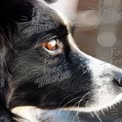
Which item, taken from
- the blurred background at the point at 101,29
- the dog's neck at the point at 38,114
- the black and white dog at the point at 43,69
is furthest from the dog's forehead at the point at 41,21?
the dog's neck at the point at 38,114

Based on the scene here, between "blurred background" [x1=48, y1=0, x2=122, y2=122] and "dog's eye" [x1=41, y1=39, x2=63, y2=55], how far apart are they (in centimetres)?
14

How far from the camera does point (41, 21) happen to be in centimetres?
133

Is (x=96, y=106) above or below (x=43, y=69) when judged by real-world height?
below

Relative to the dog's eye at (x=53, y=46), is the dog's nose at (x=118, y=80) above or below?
below

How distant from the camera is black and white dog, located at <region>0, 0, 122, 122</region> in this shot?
1.27 meters

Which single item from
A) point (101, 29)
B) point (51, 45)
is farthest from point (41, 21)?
point (101, 29)

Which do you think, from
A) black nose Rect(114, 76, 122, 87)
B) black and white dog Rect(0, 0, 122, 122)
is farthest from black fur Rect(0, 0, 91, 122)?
black nose Rect(114, 76, 122, 87)

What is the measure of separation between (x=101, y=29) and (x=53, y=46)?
0.27m

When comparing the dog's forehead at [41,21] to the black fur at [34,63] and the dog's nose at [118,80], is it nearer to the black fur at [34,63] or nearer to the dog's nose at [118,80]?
the black fur at [34,63]

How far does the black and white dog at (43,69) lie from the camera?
50.1 inches

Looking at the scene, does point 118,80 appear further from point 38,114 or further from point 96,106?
point 38,114

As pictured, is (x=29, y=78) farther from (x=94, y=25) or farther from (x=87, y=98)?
(x=94, y=25)

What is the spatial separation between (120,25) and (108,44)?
0.30ft

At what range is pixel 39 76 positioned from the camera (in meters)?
1.35
